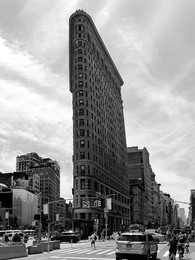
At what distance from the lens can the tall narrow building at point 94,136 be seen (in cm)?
9488

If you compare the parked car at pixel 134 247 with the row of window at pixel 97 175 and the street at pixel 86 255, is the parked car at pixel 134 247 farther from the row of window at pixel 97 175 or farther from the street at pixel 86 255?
the row of window at pixel 97 175

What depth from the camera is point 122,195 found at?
130625 mm

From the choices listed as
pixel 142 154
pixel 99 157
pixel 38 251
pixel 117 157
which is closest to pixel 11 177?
pixel 142 154

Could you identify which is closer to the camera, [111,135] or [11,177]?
[111,135]

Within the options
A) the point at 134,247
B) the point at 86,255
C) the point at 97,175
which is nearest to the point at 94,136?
the point at 97,175

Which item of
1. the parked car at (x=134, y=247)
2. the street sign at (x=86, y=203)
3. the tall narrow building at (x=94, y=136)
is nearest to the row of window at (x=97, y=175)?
the tall narrow building at (x=94, y=136)

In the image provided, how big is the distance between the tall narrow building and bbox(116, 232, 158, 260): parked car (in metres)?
56.7

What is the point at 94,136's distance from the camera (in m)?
104

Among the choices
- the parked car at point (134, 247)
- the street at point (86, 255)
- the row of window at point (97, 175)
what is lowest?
the street at point (86, 255)

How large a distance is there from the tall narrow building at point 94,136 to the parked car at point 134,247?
2232 inches

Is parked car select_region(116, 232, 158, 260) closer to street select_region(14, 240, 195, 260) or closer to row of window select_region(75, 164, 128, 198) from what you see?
street select_region(14, 240, 195, 260)

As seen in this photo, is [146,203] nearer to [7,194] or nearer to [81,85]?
[7,194]

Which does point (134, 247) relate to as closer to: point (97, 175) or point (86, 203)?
point (86, 203)

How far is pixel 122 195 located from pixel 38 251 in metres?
99.9
